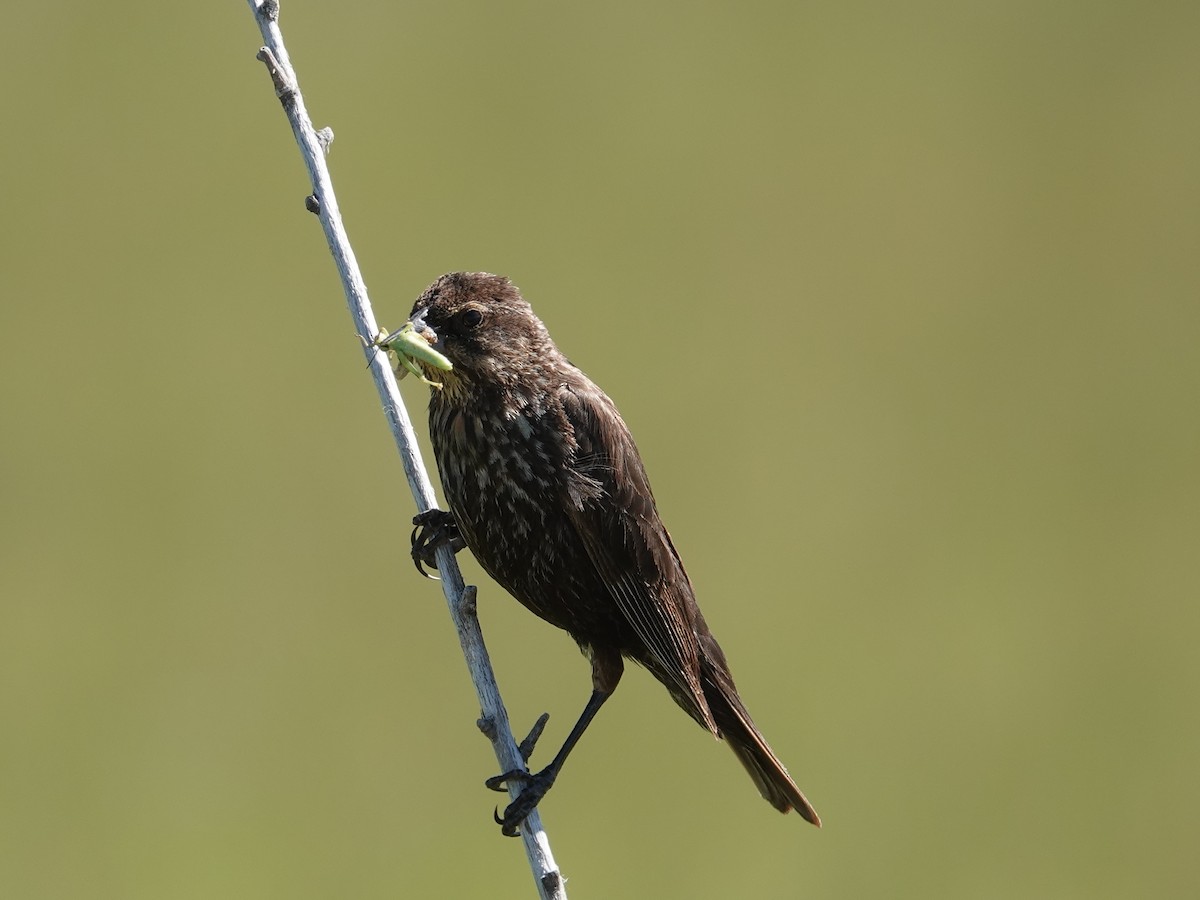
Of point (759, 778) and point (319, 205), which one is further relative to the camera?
point (759, 778)

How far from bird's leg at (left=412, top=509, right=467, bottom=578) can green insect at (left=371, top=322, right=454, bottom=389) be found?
468mm

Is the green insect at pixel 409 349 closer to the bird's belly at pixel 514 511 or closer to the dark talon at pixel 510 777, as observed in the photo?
the bird's belly at pixel 514 511

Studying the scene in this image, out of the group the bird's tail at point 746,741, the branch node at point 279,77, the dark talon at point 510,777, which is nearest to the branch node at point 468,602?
the dark talon at point 510,777

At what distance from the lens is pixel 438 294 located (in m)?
4.11

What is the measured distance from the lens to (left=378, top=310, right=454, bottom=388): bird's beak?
12.4 ft

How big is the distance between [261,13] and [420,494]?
4.81 feet

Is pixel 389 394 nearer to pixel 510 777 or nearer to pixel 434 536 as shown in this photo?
pixel 434 536

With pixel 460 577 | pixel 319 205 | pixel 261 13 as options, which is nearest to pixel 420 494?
pixel 460 577

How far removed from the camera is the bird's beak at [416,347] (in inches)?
149

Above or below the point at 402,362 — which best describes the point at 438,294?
above

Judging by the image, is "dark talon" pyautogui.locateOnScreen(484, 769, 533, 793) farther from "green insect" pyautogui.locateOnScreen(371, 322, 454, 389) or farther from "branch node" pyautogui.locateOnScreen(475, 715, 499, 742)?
"green insect" pyautogui.locateOnScreen(371, 322, 454, 389)

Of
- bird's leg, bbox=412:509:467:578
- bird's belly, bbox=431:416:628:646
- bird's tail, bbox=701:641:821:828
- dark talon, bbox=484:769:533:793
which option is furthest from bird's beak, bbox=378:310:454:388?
bird's tail, bbox=701:641:821:828

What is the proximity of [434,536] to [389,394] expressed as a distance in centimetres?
50

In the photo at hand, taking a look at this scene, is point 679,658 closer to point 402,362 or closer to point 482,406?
point 482,406
